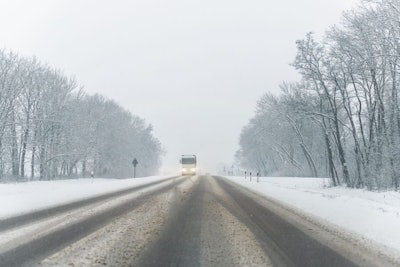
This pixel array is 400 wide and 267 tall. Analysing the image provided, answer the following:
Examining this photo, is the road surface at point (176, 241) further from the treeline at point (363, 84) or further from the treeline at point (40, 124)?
the treeline at point (40, 124)

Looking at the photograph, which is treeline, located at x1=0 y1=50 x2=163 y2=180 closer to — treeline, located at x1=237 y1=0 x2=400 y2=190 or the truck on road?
the truck on road

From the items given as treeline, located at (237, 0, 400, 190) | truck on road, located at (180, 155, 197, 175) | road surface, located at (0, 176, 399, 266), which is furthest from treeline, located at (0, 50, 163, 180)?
road surface, located at (0, 176, 399, 266)

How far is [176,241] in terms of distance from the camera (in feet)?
21.8

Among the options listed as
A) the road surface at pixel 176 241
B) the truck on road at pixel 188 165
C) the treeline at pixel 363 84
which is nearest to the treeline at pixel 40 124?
the truck on road at pixel 188 165

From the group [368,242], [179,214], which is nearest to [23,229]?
[179,214]

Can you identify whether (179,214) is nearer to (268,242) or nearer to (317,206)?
(268,242)

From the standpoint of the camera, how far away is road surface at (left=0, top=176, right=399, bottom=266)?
17.5ft

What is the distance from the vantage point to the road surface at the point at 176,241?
5344mm

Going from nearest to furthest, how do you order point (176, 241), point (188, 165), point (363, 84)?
point (176, 241), point (363, 84), point (188, 165)

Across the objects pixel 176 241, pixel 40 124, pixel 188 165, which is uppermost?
pixel 40 124

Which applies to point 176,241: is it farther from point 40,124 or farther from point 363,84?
point 40,124

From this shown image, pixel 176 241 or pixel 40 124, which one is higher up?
pixel 40 124

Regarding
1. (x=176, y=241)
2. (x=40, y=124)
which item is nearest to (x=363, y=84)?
(x=176, y=241)

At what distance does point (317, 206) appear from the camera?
1302 cm
